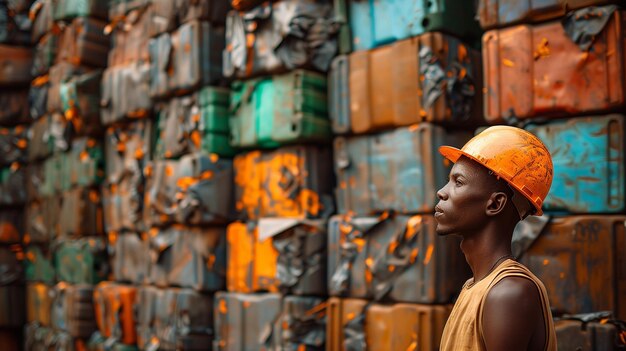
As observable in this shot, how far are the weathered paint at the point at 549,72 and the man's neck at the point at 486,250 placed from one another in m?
1.20

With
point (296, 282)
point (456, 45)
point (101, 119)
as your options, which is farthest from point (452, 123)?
point (101, 119)

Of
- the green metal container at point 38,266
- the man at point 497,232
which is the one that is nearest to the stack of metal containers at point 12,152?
the green metal container at point 38,266

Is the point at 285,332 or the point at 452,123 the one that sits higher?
the point at 452,123

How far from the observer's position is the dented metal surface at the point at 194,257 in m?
4.61

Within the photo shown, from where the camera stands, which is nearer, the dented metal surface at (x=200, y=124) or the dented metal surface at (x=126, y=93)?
the dented metal surface at (x=200, y=124)

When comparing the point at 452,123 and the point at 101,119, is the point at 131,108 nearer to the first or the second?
the point at 101,119

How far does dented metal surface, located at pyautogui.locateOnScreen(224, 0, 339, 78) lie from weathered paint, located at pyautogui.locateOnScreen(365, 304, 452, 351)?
129 cm

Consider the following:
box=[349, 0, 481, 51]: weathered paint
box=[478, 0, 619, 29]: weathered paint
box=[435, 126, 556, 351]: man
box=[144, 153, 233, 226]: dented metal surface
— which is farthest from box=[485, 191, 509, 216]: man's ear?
box=[144, 153, 233, 226]: dented metal surface

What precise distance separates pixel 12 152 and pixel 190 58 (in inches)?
130

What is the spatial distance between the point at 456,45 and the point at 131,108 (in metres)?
2.65

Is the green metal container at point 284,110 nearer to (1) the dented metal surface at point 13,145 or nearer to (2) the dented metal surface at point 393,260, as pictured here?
(2) the dented metal surface at point 393,260

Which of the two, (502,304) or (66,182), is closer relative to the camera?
(502,304)

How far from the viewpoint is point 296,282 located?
4008mm

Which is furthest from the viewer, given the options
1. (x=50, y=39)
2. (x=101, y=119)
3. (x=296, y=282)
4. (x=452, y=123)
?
(x=50, y=39)
